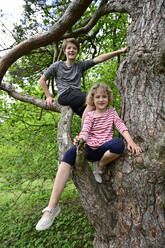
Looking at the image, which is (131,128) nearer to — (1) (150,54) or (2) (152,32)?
(1) (150,54)

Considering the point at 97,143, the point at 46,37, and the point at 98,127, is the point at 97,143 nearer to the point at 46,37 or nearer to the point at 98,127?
the point at 98,127

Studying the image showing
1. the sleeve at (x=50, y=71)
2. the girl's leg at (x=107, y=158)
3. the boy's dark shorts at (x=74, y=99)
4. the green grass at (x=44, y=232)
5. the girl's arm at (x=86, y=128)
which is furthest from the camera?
the green grass at (x=44, y=232)

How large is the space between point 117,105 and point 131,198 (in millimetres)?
3235

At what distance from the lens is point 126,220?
174cm

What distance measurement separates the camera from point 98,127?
216 cm

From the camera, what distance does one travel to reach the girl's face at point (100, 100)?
224 cm

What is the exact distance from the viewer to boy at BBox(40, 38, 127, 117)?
281 centimetres

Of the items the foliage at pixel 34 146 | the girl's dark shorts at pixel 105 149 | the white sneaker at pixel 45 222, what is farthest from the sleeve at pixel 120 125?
the foliage at pixel 34 146

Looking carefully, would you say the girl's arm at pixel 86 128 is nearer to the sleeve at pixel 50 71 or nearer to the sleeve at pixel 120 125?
the sleeve at pixel 120 125

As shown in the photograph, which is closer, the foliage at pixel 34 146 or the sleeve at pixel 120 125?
the sleeve at pixel 120 125

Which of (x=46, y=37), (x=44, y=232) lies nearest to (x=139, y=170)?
(x=46, y=37)

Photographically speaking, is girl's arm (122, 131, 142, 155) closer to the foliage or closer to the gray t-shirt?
the gray t-shirt

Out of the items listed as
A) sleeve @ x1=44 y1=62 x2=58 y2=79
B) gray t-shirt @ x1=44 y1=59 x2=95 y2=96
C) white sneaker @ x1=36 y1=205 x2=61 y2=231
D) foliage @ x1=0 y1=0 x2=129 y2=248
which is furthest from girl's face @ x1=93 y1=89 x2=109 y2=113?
foliage @ x1=0 y1=0 x2=129 y2=248

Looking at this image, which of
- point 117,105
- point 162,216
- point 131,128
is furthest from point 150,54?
point 117,105
